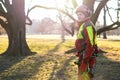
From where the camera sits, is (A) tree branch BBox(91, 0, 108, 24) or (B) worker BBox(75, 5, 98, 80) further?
(A) tree branch BBox(91, 0, 108, 24)

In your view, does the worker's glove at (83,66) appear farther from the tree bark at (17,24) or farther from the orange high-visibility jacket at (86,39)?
the tree bark at (17,24)

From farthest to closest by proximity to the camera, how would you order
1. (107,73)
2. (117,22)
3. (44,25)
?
(44,25), (117,22), (107,73)

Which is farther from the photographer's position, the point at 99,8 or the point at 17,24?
→ the point at 99,8

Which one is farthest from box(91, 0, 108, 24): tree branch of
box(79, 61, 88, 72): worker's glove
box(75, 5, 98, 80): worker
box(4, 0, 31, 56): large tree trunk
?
box(79, 61, 88, 72): worker's glove

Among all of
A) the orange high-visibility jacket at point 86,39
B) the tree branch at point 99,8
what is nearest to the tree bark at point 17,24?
the tree branch at point 99,8

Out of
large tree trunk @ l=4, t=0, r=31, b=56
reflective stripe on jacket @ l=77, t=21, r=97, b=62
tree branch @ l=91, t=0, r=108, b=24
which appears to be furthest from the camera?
tree branch @ l=91, t=0, r=108, b=24

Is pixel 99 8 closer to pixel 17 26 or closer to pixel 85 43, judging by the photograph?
pixel 17 26

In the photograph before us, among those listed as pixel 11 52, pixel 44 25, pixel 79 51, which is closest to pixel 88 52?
pixel 79 51

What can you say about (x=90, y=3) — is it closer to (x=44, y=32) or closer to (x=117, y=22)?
(x=117, y=22)

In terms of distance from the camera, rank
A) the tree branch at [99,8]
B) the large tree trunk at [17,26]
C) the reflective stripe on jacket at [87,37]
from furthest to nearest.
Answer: the tree branch at [99,8] < the large tree trunk at [17,26] < the reflective stripe on jacket at [87,37]

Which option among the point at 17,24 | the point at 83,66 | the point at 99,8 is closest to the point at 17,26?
the point at 17,24

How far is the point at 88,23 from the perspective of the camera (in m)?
6.63

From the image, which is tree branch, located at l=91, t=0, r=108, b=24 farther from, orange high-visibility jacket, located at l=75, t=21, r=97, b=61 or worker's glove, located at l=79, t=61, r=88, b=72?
worker's glove, located at l=79, t=61, r=88, b=72

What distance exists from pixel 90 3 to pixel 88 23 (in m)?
18.2
